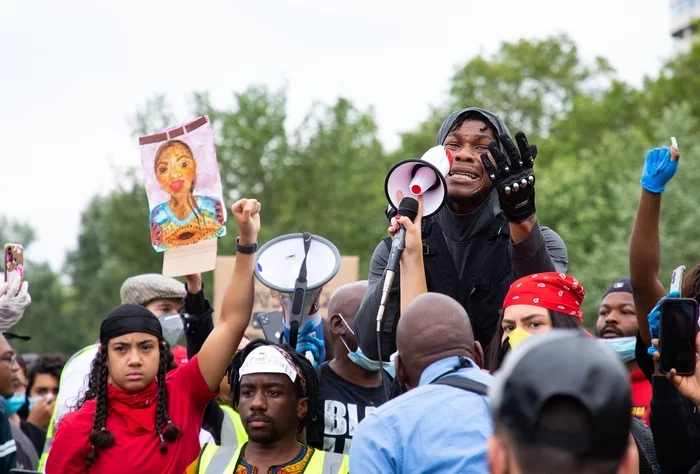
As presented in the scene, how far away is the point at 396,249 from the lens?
411 cm

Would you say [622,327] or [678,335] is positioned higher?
[678,335]

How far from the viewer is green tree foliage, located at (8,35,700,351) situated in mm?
28078

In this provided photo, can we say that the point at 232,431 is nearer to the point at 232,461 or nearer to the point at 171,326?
the point at 232,461

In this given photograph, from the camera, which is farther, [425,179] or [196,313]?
[196,313]

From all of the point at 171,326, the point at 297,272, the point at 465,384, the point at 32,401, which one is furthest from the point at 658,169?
the point at 32,401

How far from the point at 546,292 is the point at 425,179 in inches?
26.2

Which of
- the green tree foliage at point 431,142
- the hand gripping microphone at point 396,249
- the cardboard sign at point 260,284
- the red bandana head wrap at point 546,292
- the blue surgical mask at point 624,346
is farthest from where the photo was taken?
the green tree foliage at point 431,142

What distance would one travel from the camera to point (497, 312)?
4617mm

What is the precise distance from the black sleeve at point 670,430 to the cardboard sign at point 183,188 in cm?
230

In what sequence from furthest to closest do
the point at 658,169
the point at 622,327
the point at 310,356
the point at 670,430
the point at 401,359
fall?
the point at 622,327 < the point at 310,356 < the point at 658,169 < the point at 670,430 < the point at 401,359

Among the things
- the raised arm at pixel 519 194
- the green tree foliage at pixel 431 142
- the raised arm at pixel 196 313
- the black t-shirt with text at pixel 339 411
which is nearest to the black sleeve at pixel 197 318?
the raised arm at pixel 196 313

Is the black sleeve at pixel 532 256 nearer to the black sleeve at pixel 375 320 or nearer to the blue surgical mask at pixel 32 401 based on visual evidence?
the black sleeve at pixel 375 320

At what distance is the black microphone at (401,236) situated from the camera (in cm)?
408

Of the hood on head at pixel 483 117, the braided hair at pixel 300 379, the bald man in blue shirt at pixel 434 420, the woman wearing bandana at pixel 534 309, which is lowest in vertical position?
the braided hair at pixel 300 379
